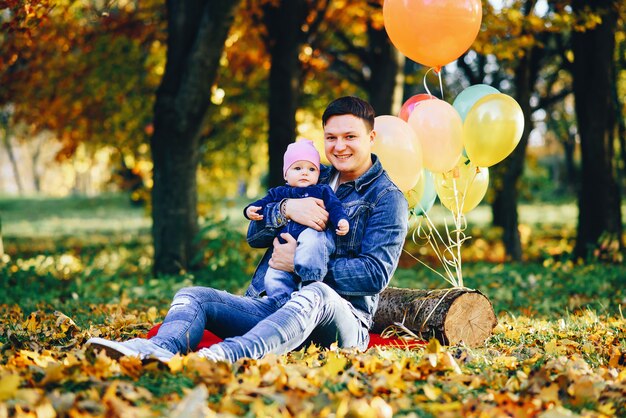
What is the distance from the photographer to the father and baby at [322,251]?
355 centimetres

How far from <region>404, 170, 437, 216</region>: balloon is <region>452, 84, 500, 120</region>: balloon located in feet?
1.91

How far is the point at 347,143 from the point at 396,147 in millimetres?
730

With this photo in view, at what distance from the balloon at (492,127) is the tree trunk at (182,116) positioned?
13.7 feet

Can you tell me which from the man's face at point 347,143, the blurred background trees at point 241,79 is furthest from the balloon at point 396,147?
the blurred background trees at point 241,79

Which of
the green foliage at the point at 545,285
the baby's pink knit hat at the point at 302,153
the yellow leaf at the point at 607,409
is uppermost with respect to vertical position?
the baby's pink knit hat at the point at 302,153

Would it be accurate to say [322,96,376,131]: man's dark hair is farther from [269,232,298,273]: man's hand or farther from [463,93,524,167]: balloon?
[463,93,524,167]: balloon

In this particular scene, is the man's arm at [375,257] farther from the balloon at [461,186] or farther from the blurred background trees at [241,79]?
the blurred background trees at [241,79]

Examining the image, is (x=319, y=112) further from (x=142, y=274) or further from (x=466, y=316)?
(x=466, y=316)

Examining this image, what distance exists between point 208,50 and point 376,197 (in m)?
4.71

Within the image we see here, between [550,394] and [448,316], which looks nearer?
[550,394]

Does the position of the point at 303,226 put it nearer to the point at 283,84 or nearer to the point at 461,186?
the point at 461,186

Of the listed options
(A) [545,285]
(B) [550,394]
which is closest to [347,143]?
(B) [550,394]

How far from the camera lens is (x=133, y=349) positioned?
318 centimetres

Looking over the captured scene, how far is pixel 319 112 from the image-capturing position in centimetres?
1434
